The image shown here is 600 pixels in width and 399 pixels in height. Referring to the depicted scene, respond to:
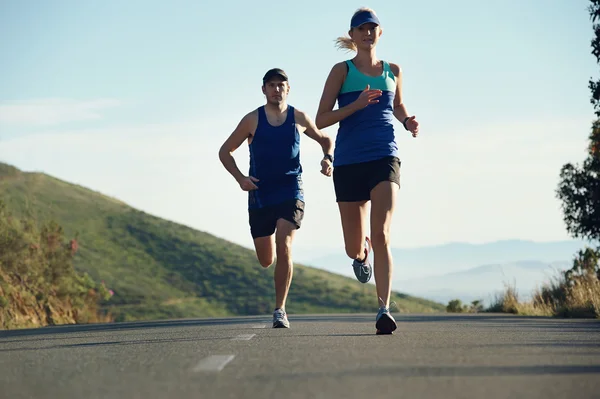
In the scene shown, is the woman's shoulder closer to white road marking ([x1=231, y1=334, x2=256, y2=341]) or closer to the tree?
white road marking ([x1=231, y1=334, x2=256, y2=341])

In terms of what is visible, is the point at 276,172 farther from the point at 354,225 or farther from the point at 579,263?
the point at 579,263

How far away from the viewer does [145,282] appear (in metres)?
71.9

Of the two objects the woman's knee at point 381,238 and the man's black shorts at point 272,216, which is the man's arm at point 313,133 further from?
the woman's knee at point 381,238

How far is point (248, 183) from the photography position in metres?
11.1

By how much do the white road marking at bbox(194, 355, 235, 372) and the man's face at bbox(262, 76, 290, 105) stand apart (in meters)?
4.56

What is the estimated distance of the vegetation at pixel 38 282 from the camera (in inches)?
909

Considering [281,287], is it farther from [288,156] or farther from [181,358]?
[181,358]

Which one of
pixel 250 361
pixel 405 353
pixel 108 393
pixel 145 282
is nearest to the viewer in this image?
pixel 108 393

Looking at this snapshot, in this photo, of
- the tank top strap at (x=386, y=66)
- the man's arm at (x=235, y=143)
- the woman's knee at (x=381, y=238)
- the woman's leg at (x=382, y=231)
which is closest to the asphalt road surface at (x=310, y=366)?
the woman's leg at (x=382, y=231)

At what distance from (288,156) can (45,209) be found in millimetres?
64327

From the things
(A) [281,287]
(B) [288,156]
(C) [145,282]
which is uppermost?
(C) [145,282]

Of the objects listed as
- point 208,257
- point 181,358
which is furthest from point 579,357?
point 208,257

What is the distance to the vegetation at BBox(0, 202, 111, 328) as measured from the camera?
75.7ft

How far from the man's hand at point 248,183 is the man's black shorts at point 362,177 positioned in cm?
109
